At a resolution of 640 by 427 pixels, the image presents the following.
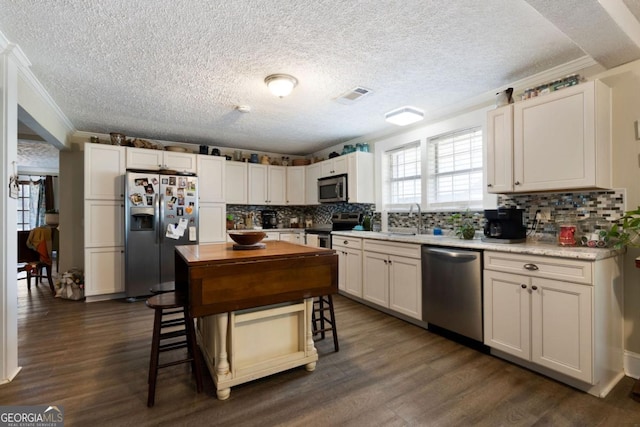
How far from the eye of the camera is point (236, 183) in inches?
203

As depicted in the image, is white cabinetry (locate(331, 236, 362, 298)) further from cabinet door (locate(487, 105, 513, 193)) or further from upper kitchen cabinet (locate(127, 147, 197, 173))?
upper kitchen cabinet (locate(127, 147, 197, 173))

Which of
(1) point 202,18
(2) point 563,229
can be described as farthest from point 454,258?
(1) point 202,18

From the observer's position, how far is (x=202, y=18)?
187cm

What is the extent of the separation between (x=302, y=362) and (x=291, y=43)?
90.2 inches

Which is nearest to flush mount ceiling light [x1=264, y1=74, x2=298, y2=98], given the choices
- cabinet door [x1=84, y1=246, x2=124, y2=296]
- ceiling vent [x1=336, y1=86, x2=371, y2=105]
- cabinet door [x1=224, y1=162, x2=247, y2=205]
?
ceiling vent [x1=336, y1=86, x2=371, y2=105]

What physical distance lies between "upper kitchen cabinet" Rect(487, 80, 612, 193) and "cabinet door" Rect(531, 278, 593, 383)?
2.57 feet


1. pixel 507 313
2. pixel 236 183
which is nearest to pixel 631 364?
pixel 507 313

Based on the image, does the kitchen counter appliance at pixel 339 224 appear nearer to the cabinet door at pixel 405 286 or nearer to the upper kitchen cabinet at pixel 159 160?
the cabinet door at pixel 405 286

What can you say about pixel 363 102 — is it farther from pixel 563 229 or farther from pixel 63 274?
pixel 63 274

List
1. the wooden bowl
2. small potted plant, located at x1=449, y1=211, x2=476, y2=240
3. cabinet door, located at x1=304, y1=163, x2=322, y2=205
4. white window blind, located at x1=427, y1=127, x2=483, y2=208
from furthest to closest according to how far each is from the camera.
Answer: cabinet door, located at x1=304, y1=163, x2=322, y2=205 → white window blind, located at x1=427, y1=127, x2=483, y2=208 → small potted plant, located at x1=449, y1=211, x2=476, y2=240 → the wooden bowl

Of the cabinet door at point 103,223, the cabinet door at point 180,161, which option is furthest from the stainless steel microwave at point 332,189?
the cabinet door at point 103,223

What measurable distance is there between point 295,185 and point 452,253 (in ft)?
11.7

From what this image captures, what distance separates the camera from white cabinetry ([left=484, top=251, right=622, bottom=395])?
1.84 metres

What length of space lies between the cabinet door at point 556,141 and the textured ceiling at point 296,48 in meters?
0.34
